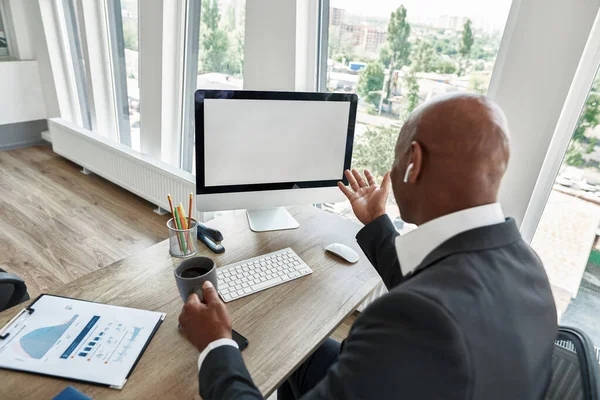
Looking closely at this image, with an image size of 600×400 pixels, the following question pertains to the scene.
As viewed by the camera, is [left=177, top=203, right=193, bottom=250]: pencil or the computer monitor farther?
the computer monitor

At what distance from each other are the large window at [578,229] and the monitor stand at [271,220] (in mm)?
1059

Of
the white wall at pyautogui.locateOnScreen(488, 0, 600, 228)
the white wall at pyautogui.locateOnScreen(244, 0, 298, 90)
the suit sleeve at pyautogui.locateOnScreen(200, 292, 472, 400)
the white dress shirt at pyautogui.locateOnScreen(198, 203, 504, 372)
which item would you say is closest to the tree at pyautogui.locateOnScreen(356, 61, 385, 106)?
the white wall at pyautogui.locateOnScreen(244, 0, 298, 90)

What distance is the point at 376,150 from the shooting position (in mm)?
2100

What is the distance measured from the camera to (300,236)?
4.66 ft

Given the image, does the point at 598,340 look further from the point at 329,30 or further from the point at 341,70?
the point at 329,30

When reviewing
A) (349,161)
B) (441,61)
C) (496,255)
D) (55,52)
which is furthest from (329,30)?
(55,52)

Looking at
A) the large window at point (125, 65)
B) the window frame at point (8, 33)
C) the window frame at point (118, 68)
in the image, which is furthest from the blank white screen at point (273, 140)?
the window frame at point (8, 33)

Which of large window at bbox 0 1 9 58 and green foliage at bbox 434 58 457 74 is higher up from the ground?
green foliage at bbox 434 58 457 74

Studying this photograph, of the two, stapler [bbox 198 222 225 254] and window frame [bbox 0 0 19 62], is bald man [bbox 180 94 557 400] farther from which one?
window frame [bbox 0 0 19 62]

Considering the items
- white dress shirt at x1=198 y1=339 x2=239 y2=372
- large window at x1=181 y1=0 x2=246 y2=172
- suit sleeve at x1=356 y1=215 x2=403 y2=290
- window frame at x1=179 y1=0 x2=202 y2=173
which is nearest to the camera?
white dress shirt at x1=198 y1=339 x2=239 y2=372

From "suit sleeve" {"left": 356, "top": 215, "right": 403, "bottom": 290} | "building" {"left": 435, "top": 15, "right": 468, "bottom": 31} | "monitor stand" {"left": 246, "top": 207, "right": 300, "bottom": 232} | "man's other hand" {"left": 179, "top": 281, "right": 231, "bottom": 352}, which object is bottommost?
"monitor stand" {"left": 246, "top": 207, "right": 300, "bottom": 232}

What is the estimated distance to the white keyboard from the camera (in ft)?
3.59

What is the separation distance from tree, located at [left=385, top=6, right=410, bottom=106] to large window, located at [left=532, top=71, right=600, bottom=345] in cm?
79

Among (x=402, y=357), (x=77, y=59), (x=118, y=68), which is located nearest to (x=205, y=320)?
(x=402, y=357)
